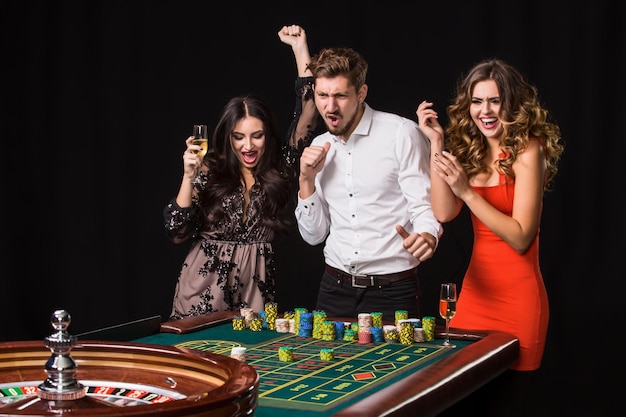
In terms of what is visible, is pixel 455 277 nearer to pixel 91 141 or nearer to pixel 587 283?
pixel 587 283

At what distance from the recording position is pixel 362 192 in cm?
388

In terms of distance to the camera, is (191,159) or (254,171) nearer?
(191,159)

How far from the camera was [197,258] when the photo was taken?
4219 millimetres

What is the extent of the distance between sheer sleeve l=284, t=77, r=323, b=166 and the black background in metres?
1.77

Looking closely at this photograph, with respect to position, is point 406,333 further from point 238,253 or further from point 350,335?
point 238,253

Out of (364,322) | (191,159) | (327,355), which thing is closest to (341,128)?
(191,159)

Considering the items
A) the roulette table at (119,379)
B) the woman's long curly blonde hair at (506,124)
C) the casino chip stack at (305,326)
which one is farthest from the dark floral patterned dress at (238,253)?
the roulette table at (119,379)

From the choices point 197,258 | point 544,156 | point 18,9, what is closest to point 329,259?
point 197,258

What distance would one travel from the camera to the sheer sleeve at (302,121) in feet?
13.6

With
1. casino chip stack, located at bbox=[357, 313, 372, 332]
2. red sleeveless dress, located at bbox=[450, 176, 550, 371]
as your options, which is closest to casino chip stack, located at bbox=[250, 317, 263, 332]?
casino chip stack, located at bbox=[357, 313, 372, 332]

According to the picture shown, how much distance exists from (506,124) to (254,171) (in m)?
1.25

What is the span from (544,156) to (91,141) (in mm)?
4019

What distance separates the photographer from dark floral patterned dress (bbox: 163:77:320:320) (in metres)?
4.14

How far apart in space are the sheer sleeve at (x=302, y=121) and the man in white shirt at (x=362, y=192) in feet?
0.75
